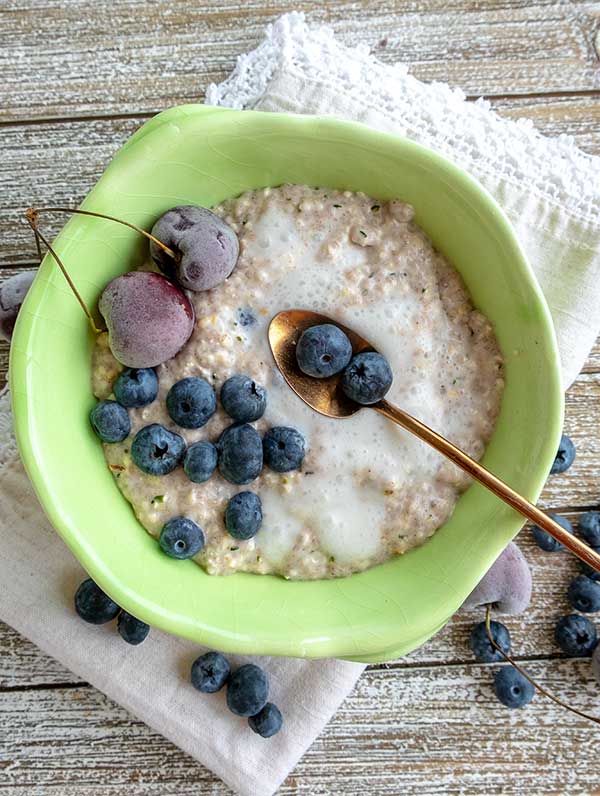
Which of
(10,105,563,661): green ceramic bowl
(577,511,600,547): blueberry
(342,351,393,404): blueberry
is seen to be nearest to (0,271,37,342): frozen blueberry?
(10,105,563,661): green ceramic bowl

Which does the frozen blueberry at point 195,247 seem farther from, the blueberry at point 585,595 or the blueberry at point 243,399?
the blueberry at point 585,595

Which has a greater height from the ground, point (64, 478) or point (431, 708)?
point (64, 478)

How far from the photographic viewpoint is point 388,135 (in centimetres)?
111

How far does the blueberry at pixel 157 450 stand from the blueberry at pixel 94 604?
12.5 inches

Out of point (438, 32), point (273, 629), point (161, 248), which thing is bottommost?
point (273, 629)

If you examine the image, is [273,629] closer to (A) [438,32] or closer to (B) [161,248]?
→ (B) [161,248]

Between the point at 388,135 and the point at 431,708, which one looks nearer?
the point at 388,135

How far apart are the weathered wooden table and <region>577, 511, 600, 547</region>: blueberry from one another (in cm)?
3

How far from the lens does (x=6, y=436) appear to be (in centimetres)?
135

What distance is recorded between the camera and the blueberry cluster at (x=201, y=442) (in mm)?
1106

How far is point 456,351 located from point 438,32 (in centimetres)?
71

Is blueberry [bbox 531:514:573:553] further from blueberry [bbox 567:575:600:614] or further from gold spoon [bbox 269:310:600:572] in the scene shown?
gold spoon [bbox 269:310:600:572]

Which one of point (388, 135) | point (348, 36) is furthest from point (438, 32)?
point (388, 135)

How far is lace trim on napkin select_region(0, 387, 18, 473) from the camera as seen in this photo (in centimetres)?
135
